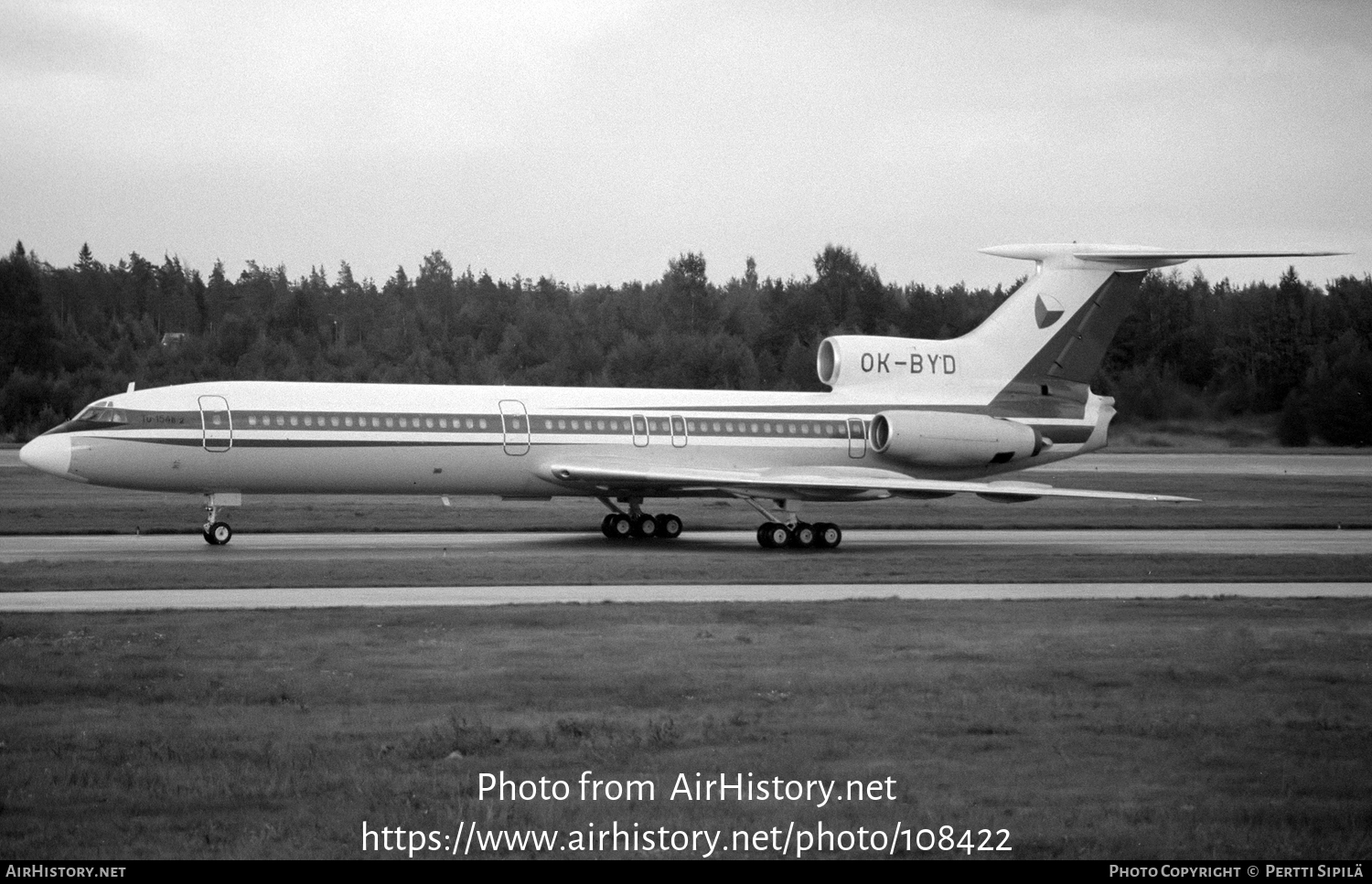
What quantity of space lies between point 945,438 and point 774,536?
470cm

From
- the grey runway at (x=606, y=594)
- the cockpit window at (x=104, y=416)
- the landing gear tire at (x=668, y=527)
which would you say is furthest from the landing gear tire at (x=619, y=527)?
the cockpit window at (x=104, y=416)

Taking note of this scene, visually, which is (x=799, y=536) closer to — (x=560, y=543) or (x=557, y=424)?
(x=560, y=543)

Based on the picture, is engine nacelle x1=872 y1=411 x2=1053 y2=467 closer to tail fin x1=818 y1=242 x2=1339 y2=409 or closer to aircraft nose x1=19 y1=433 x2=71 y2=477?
tail fin x1=818 y1=242 x2=1339 y2=409

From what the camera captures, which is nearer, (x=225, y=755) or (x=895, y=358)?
(x=225, y=755)

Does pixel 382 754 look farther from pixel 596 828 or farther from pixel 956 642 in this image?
pixel 956 642

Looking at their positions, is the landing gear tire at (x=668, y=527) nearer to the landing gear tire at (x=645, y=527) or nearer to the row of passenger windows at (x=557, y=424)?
the landing gear tire at (x=645, y=527)

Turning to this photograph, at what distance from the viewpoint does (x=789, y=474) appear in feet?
93.7

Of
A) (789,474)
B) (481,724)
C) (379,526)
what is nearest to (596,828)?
(481,724)

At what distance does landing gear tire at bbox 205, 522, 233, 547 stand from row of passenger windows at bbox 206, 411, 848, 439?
1912mm

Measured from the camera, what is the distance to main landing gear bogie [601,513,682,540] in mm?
29578

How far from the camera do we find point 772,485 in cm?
2794

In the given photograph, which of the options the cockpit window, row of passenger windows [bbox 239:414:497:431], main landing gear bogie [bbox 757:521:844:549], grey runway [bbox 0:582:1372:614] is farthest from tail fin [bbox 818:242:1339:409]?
the cockpit window
